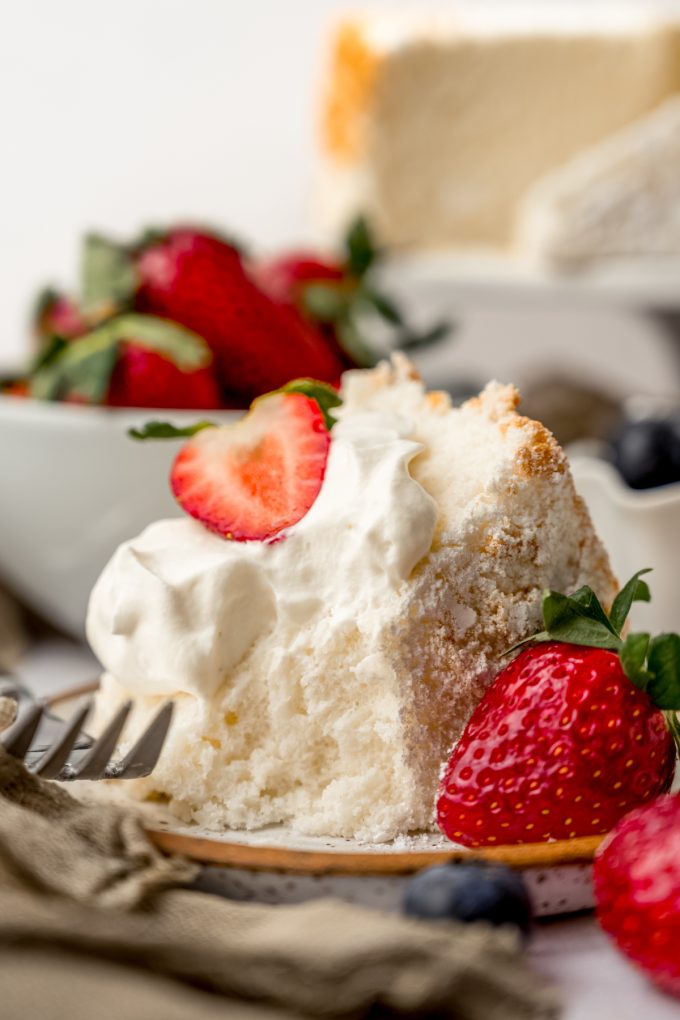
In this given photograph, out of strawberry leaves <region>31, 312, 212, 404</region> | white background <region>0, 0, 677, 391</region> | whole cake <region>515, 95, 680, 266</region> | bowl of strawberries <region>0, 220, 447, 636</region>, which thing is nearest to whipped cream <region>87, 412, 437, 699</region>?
bowl of strawberries <region>0, 220, 447, 636</region>

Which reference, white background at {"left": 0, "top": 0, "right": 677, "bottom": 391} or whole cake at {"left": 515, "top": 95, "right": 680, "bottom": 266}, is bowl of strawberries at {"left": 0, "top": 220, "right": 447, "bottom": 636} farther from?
white background at {"left": 0, "top": 0, "right": 677, "bottom": 391}

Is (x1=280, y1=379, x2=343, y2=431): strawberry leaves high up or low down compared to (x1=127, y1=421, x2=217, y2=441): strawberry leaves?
up

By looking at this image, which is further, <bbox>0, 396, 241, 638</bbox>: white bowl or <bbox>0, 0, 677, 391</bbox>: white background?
<bbox>0, 0, 677, 391</bbox>: white background

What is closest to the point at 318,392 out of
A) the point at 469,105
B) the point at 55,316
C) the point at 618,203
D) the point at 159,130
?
the point at 55,316

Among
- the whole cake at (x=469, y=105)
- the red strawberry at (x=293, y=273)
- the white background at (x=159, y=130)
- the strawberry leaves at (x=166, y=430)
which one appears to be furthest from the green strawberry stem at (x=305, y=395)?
the white background at (x=159, y=130)

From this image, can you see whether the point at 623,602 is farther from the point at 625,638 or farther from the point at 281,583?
the point at 281,583
